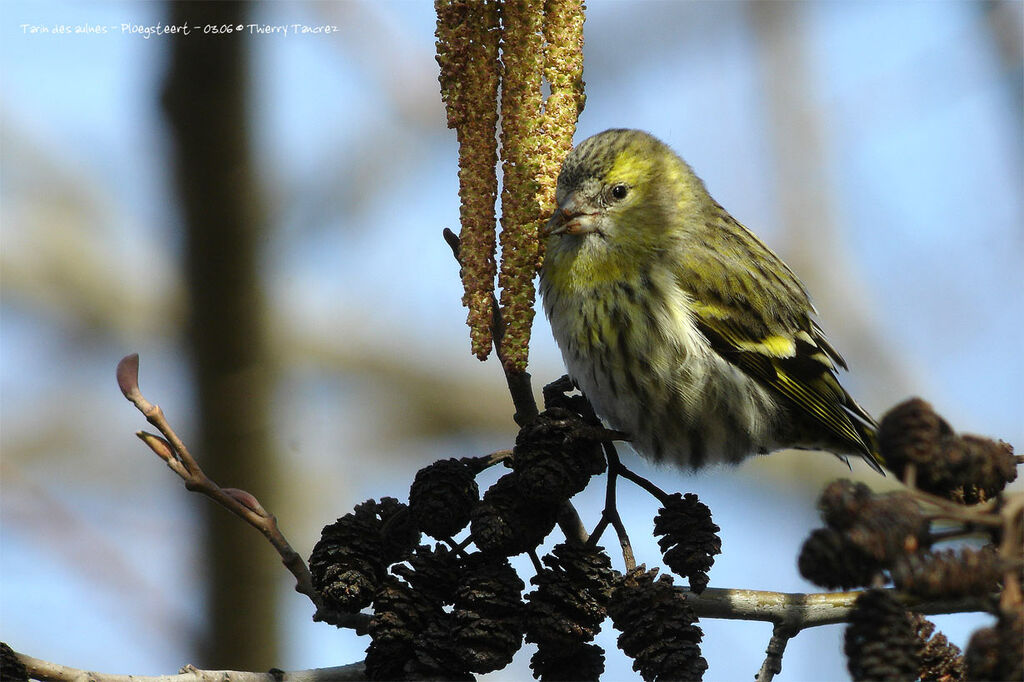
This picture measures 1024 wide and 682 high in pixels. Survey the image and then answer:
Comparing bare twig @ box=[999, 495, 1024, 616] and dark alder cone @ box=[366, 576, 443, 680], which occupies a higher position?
bare twig @ box=[999, 495, 1024, 616]

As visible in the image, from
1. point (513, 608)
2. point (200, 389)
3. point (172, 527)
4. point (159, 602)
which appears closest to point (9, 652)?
point (513, 608)

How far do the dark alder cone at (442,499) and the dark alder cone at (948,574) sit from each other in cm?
69

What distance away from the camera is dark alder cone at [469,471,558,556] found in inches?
59.5

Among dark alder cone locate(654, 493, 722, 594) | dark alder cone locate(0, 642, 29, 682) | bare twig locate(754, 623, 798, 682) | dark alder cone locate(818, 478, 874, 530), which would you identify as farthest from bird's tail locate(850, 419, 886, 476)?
dark alder cone locate(0, 642, 29, 682)

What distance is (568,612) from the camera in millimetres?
1494

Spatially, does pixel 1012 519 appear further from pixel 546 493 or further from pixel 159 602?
pixel 159 602

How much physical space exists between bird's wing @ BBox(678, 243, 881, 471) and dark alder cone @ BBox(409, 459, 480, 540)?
3.58 feet

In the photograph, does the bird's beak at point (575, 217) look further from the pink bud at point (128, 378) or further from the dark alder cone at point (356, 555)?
the pink bud at point (128, 378)

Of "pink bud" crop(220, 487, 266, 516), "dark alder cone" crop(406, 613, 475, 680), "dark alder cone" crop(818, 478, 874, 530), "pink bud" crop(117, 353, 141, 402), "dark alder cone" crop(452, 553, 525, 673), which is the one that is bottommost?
"dark alder cone" crop(406, 613, 475, 680)

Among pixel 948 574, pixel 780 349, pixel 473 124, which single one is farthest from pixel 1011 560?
pixel 780 349

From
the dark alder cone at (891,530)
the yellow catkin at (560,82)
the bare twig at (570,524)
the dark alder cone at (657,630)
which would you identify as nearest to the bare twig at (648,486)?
the bare twig at (570,524)

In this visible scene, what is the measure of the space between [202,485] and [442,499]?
1.07 feet

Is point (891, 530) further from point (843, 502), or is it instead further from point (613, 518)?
point (613, 518)

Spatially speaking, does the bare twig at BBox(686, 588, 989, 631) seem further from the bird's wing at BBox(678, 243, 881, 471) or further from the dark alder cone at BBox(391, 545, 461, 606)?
the bird's wing at BBox(678, 243, 881, 471)
